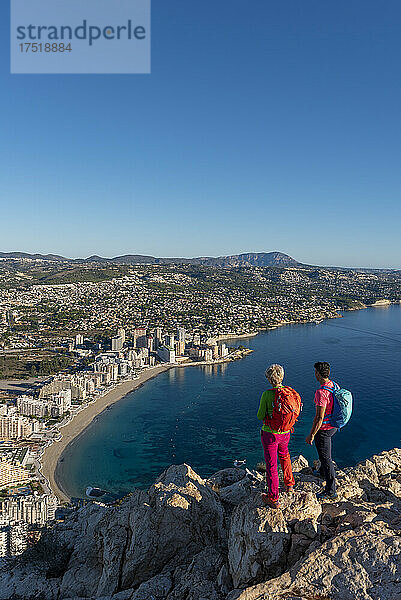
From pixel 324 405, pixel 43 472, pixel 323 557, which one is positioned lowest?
pixel 43 472

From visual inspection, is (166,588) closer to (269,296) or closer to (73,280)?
(269,296)

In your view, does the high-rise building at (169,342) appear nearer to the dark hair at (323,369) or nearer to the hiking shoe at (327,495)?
the hiking shoe at (327,495)

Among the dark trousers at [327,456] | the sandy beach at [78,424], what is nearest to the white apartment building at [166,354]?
the sandy beach at [78,424]

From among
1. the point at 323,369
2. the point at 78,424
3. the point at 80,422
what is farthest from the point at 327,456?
the point at 80,422

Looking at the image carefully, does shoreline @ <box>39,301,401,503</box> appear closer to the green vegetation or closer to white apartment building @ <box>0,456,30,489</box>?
white apartment building @ <box>0,456,30,489</box>

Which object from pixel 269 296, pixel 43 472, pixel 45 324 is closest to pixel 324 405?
pixel 43 472
